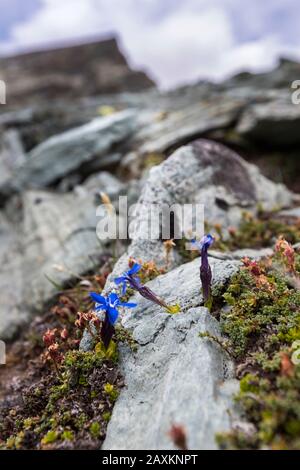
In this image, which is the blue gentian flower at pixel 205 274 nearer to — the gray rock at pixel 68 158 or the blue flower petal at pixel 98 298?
the blue flower petal at pixel 98 298

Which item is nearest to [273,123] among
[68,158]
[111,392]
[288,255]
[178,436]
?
[68,158]

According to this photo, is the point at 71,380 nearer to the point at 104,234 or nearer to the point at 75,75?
the point at 104,234

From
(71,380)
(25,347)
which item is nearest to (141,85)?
(25,347)

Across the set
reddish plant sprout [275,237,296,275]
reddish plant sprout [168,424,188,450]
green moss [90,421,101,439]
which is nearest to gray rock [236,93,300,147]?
reddish plant sprout [275,237,296,275]

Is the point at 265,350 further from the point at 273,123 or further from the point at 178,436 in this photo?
the point at 273,123

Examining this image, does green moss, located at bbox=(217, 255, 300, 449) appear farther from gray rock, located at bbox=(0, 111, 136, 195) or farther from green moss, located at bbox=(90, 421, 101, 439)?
gray rock, located at bbox=(0, 111, 136, 195)

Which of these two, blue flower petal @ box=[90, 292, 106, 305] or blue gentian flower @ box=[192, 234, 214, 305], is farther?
blue gentian flower @ box=[192, 234, 214, 305]
